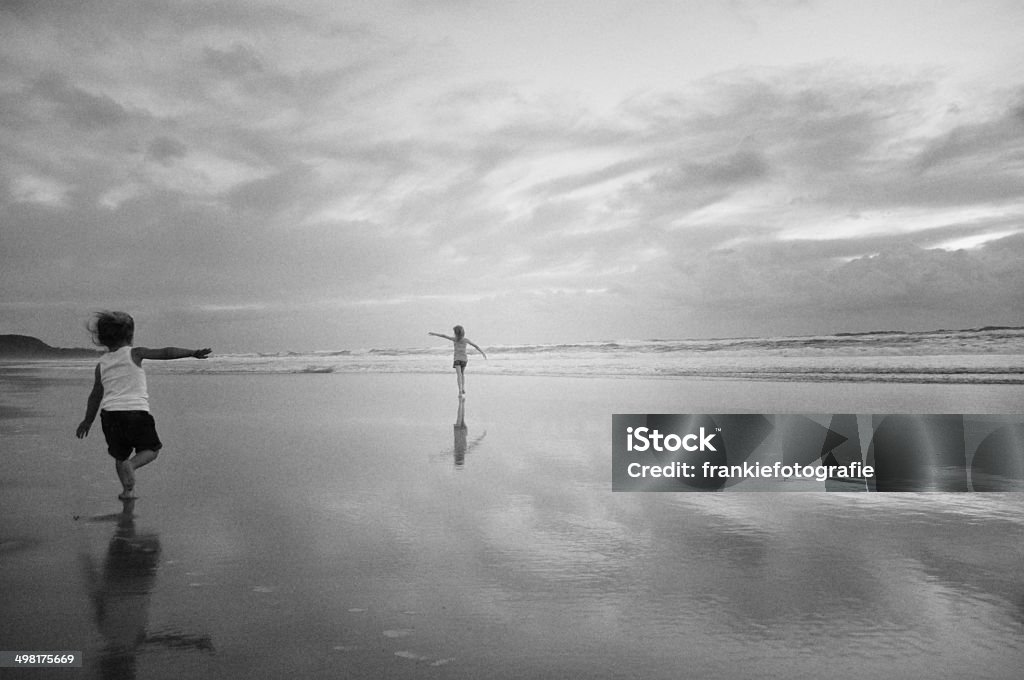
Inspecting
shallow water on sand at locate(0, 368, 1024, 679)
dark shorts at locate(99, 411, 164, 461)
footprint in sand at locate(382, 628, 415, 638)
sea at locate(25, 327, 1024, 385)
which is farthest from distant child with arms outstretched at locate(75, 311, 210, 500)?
sea at locate(25, 327, 1024, 385)

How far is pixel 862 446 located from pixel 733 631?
656cm

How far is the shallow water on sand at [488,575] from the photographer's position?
119 inches

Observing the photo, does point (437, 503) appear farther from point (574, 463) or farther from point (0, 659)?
point (0, 659)

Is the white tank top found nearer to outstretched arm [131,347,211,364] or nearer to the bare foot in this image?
outstretched arm [131,347,211,364]

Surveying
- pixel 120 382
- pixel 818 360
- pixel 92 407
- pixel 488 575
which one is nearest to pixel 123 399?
pixel 120 382

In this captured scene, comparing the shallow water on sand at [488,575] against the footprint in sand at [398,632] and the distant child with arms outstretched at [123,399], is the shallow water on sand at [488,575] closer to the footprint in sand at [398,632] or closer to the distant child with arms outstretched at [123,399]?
the footprint in sand at [398,632]

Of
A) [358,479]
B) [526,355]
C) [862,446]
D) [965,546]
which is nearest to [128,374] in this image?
[358,479]

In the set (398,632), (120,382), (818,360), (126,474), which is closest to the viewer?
(398,632)

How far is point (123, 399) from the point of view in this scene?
6.38 meters

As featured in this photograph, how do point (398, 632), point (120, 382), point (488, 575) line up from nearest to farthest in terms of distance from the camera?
point (398, 632) < point (488, 575) < point (120, 382)

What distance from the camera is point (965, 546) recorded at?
4.77 metres

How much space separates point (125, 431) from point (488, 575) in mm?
3893

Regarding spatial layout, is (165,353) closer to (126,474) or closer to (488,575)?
(126,474)

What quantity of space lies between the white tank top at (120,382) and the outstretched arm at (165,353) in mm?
63
